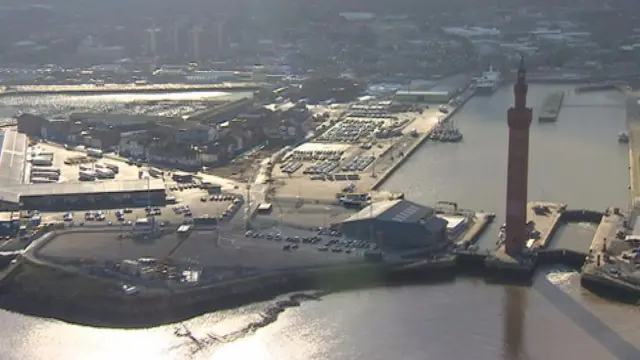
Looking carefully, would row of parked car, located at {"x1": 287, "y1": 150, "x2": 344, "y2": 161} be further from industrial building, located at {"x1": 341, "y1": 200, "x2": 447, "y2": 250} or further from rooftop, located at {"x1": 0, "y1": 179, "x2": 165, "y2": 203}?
industrial building, located at {"x1": 341, "y1": 200, "x2": 447, "y2": 250}

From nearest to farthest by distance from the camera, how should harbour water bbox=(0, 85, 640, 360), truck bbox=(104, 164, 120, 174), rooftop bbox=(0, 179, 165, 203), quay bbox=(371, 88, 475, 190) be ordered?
harbour water bbox=(0, 85, 640, 360)
rooftop bbox=(0, 179, 165, 203)
quay bbox=(371, 88, 475, 190)
truck bbox=(104, 164, 120, 174)

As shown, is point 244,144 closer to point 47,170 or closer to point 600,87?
point 47,170

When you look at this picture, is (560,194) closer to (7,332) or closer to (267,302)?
(267,302)

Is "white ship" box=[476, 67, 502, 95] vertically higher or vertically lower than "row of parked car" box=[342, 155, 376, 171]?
higher

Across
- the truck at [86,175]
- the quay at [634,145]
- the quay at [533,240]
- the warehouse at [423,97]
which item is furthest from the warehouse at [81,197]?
the warehouse at [423,97]

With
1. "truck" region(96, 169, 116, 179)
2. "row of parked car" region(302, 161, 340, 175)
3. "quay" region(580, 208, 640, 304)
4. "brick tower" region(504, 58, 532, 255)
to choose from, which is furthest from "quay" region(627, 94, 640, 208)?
Result: "truck" region(96, 169, 116, 179)

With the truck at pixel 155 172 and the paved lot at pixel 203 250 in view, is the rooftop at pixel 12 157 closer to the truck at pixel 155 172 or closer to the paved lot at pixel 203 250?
the truck at pixel 155 172
